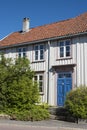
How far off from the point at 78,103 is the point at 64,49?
25.7 feet

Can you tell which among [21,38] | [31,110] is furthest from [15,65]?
[21,38]

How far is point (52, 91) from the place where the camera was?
2469cm

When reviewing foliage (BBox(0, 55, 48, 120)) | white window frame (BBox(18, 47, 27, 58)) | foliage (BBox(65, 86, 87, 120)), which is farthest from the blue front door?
foliage (BBox(65, 86, 87, 120))

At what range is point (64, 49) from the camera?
961 inches

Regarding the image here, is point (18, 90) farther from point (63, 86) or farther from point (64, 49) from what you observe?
point (64, 49)

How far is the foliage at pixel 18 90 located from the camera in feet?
64.7

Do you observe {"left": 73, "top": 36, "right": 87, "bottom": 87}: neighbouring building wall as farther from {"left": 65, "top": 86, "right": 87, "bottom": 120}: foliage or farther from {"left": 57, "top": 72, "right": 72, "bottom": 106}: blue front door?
{"left": 65, "top": 86, "right": 87, "bottom": 120}: foliage

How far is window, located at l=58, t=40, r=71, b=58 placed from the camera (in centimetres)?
2411

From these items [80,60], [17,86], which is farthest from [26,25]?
[17,86]

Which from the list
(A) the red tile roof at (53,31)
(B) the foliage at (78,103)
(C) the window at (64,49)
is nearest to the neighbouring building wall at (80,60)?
(C) the window at (64,49)

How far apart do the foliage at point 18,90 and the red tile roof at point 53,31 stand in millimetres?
5188

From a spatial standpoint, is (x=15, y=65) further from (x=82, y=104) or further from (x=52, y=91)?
(x=82, y=104)

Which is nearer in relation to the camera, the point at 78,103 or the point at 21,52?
Answer: the point at 78,103

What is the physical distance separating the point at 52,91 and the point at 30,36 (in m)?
7.08
